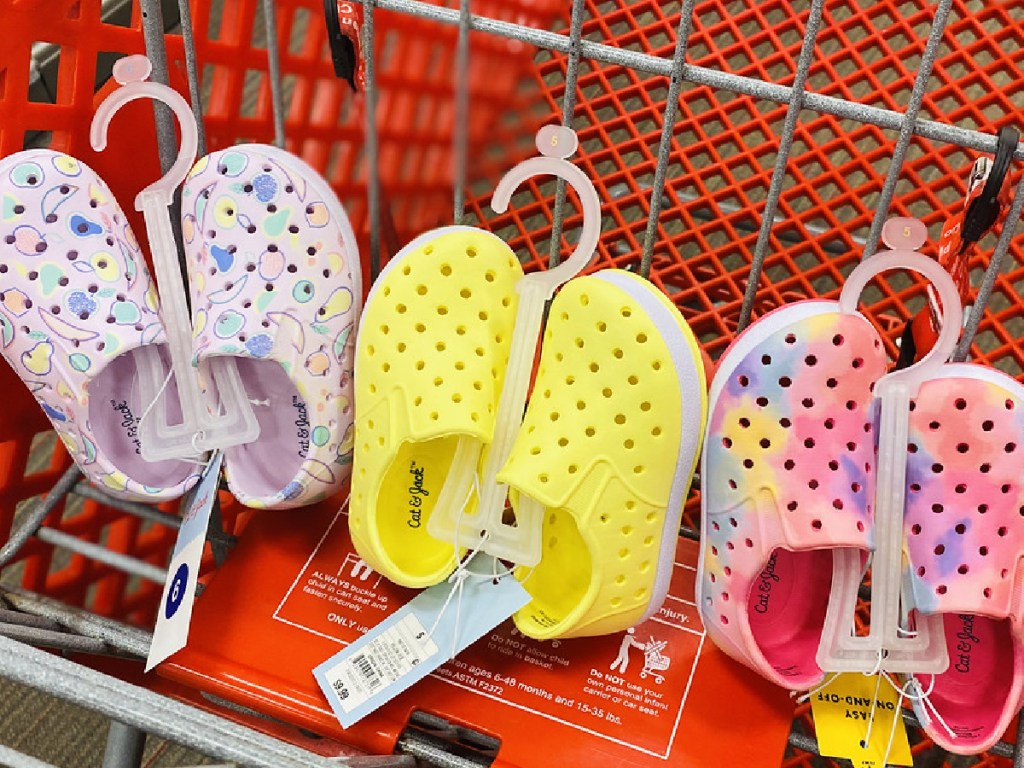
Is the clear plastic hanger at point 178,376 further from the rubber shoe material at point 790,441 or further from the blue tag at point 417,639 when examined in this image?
the rubber shoe material at point 790,441

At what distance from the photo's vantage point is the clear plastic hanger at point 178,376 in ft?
2.79

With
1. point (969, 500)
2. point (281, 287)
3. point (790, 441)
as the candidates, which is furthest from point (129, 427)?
point (969, 500)

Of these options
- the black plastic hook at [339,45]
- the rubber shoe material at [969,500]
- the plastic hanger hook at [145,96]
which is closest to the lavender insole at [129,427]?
the plastic hanger hook at [145,96]

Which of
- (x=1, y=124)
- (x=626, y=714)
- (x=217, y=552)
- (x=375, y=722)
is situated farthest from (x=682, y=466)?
(x=1, y=124)

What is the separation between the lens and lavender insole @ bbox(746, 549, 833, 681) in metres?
0.83

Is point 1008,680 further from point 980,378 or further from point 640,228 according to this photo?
point 640,228

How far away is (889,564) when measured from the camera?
760mm

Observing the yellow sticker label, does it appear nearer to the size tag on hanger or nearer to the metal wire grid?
the metal wire grid

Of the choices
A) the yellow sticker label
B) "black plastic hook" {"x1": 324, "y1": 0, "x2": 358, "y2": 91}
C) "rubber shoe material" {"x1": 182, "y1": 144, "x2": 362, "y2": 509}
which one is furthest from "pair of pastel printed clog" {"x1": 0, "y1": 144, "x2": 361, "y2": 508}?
the yellow sticker label

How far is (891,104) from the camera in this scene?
3.97 feet

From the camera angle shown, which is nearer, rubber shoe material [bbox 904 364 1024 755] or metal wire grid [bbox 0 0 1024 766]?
metal wire grid [bbox 0 0 1024 766]

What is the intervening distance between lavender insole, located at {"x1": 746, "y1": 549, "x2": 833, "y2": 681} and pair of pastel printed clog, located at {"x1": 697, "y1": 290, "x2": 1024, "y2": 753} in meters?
0.06

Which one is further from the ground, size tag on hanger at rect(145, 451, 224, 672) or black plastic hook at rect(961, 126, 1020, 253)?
black plastic hook at rect(961, 126, 1020, 253)

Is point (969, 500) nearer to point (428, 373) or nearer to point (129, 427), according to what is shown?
point (428, 373)
